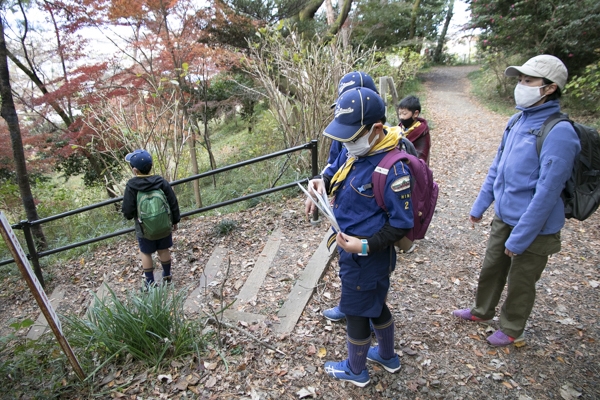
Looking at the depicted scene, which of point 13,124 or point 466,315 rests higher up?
point 13,124

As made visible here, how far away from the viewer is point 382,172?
1751 mm

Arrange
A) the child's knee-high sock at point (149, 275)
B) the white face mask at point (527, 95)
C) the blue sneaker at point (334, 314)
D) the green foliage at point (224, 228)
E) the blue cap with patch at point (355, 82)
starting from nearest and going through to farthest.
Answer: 1. the white face mask at point (527, 95)
2. the blue cap with patch at point (355, 82)
3. the blue sneaker at point (334, 314)
4. the child's knee-high sock at point (149, 275)
5. the green foliage at point (224, 228)

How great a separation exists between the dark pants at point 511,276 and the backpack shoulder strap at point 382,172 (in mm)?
1195

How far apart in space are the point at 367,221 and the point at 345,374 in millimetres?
1142

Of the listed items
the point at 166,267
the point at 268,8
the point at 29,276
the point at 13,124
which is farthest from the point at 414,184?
the point at 268,8

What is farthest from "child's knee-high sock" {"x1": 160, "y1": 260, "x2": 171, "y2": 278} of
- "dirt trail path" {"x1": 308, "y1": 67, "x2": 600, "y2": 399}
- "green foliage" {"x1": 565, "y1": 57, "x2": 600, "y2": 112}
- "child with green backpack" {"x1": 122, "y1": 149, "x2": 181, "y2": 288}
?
"green foliage" {"x1": 565, "y1": 57, "x2": 600, "y2": 112}

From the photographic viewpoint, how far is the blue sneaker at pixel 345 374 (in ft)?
7.46

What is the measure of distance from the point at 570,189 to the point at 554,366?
134 cm

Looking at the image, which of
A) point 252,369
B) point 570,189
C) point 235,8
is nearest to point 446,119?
point 235,8

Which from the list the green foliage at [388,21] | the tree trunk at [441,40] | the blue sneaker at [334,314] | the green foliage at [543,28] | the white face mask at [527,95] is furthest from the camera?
the tree trunk at [441,40]

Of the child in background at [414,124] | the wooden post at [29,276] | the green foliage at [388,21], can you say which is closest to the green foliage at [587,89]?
the child in background at [414,124]

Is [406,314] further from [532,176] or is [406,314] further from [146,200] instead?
[146,200]

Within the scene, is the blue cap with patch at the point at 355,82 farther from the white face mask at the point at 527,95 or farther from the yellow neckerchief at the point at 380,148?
the white face mask at the point at 527,95

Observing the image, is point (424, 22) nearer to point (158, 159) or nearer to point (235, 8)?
point (235, 8)
